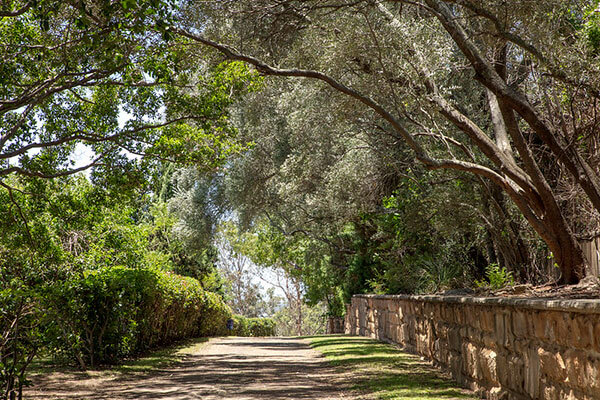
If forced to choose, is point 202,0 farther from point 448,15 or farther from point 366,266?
point 366,266

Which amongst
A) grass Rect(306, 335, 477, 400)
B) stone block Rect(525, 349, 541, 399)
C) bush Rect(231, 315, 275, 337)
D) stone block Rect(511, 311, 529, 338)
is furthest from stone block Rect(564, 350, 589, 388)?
bush Rect(231, 315, 275, 337)

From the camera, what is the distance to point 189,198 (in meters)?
25.8

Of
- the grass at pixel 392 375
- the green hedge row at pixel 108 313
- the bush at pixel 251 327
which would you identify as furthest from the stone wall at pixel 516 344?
the bush at pixel 251 327

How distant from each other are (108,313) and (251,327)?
26.0 meters

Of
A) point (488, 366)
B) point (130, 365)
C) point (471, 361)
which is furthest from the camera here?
point (130, 365)

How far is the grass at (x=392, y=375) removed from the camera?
315 inches

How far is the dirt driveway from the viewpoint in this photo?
8.32m

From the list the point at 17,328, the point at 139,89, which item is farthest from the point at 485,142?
the point at 17,328

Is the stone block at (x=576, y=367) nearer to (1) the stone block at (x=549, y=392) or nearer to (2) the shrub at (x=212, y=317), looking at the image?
(1) the stone block at (x=549, y=392)

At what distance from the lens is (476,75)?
32.3 ft

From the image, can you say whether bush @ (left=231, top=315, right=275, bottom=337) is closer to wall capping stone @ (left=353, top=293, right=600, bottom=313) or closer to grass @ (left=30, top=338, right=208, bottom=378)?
grass @ (left=30, top=338, right=208, bottom=378)

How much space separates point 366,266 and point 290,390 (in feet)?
49.2


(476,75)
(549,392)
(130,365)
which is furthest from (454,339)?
(130,365)

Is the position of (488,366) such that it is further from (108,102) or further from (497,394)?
(108,102)
